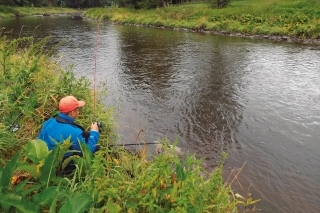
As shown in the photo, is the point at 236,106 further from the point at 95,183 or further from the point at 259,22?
the point at 259,22

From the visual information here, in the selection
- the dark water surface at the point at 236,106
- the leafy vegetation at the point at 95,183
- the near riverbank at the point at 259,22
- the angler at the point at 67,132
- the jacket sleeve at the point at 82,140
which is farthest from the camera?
the near riverbank at the point at 259,22

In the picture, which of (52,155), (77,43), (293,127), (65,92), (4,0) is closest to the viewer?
(52,155)

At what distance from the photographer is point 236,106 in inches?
361

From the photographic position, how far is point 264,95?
10117mm

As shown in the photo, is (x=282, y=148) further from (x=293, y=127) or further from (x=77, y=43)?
(x=77, y=43)

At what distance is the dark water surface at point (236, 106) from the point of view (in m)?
5.77

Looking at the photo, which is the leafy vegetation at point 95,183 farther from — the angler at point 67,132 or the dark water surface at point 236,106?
the dark water surface at point 236,106

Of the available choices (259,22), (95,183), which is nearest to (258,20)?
(259,22)

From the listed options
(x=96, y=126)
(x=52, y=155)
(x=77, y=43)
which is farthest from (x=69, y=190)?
(x=77, y=43)

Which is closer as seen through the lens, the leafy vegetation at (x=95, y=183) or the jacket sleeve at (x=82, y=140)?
the leafy vegetation at (x=95, y=183)

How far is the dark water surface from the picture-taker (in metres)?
5.77

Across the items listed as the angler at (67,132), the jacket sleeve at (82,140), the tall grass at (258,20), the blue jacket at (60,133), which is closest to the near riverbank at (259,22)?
the tall grass at (258,20)

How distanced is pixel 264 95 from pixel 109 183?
27.0ft

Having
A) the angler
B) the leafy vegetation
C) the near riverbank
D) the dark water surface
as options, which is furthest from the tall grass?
the leafy vegetation
